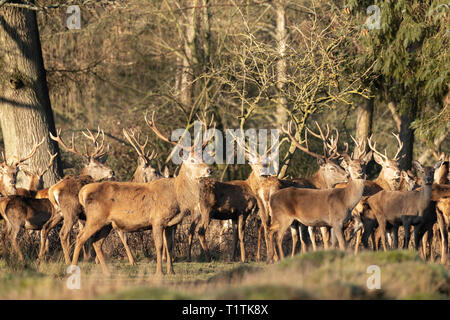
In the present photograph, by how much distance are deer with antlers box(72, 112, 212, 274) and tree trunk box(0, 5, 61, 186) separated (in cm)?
450

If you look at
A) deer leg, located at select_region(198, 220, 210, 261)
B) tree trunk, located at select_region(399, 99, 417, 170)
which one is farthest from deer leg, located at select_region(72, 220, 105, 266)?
tree trunk, located at select_region(399, 99, 417, 170)

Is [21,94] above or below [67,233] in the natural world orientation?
above

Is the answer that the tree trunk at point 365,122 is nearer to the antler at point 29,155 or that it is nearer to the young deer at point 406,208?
the young deer at point 406,208

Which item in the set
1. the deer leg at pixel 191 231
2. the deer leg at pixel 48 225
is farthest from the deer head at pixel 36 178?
the deer leg at pixel 191 231

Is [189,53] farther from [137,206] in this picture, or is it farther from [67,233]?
[137,206]

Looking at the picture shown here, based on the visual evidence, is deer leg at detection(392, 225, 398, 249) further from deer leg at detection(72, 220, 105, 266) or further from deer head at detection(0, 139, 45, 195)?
deer head at detection(0, 139, 45, 195)

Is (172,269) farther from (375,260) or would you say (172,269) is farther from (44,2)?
(44,2)

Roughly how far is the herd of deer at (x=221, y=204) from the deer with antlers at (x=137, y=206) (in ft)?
0.05

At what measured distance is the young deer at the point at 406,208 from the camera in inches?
523

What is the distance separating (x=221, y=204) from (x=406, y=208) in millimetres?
3539

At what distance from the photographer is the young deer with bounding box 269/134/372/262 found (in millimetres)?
12570

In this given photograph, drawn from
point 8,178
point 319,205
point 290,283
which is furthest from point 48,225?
point 290,283

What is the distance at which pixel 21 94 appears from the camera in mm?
15859
